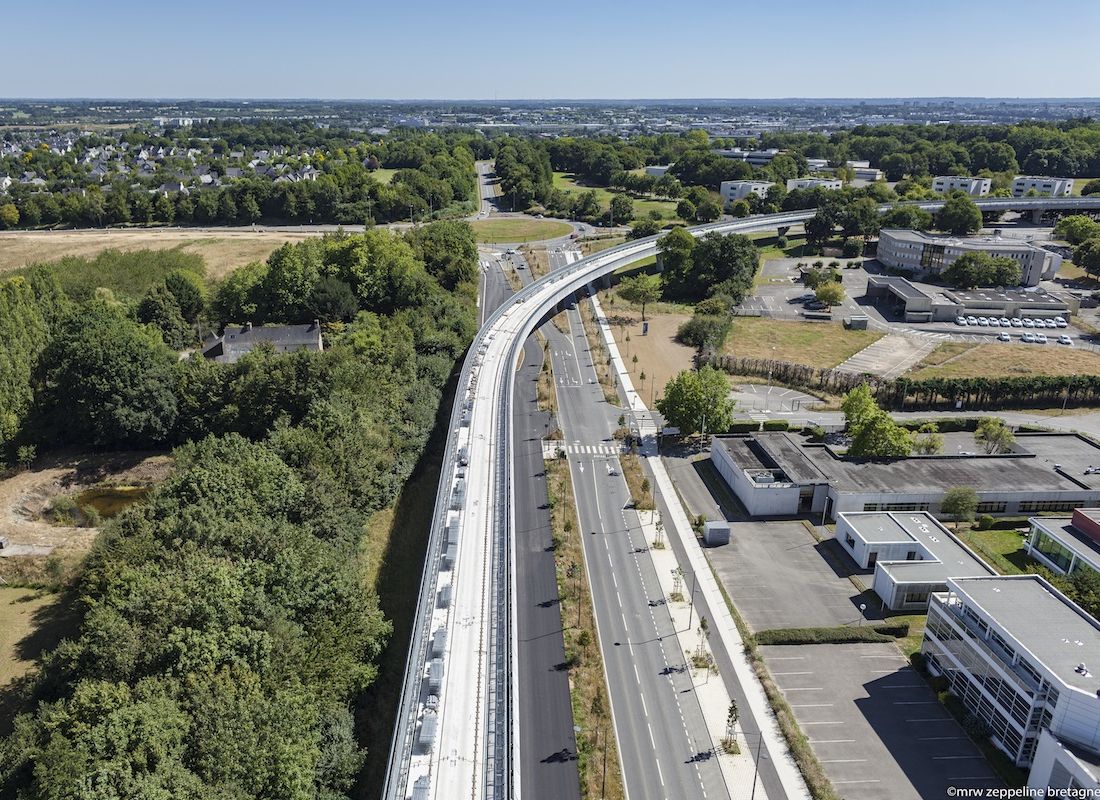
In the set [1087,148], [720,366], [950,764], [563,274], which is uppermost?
[1087,148]

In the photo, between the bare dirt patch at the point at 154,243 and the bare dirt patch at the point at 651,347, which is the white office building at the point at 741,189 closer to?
the bare dirt patch at the point at 651,347

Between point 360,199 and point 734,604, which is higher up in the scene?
point 360,199

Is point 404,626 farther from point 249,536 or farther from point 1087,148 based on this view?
point 1087,148

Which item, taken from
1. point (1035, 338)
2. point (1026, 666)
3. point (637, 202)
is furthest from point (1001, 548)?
point (637, 202)

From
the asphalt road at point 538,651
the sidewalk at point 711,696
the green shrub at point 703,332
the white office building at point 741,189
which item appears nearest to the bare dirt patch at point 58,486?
the asphalt road at point 538,651

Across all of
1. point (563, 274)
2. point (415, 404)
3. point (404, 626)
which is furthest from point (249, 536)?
point (563, 274)

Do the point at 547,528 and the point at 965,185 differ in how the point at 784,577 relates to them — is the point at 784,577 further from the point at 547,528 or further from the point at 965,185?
the point at 965,185
